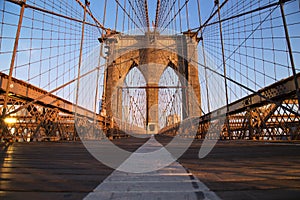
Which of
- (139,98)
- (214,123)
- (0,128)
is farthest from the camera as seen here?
(139,98)

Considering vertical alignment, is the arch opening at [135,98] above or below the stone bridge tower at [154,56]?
Answer: below

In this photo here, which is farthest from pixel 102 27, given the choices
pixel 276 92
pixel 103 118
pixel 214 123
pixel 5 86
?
pixel 276 92

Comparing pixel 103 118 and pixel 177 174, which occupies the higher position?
pixel 103 118

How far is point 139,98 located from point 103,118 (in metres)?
15.1

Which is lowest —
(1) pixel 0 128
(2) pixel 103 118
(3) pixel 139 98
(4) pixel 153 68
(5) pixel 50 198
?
(5) pixel 50 198

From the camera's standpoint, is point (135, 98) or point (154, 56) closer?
point (154, 56)

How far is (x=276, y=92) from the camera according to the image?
11.8ft

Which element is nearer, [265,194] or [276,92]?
[265,194]

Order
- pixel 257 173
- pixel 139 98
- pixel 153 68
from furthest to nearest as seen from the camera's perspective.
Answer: pixel 139 98, pixel 153 68, pixel 257 173

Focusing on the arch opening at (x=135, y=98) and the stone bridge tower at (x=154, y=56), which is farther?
the arch opening at (x=135, y=98)

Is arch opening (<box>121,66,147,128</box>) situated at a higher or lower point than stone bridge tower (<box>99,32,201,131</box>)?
lower

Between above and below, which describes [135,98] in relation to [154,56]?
below

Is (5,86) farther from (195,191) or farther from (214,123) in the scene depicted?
(214,123)

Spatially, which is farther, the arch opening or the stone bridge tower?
the arch opening
